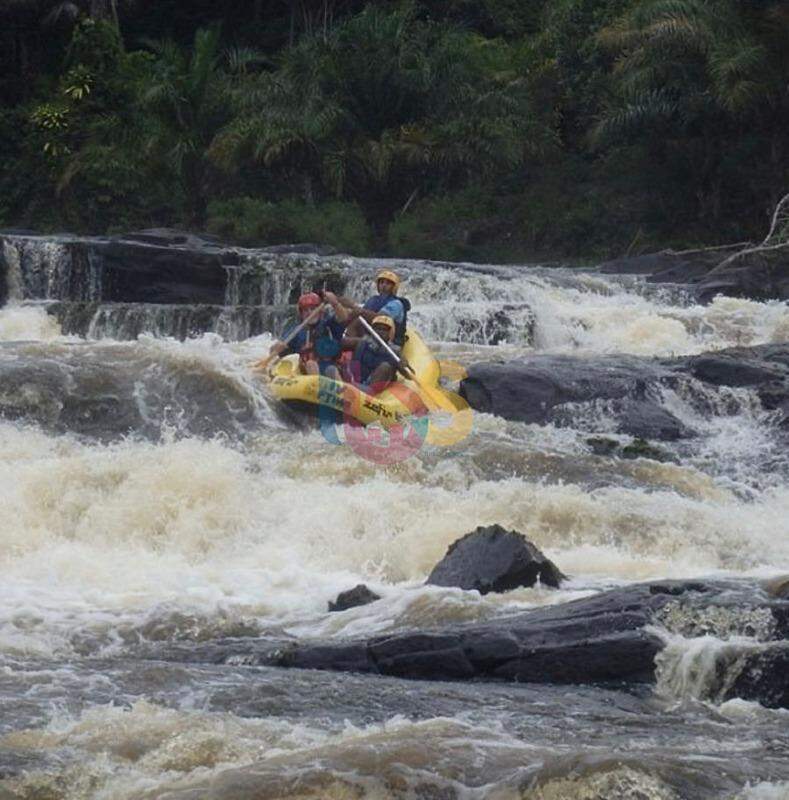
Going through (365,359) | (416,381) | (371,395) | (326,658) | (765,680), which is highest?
(365,359)

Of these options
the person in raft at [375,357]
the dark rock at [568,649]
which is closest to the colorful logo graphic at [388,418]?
the person in raft at [375,357]

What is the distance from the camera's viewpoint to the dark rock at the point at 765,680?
25.2ft

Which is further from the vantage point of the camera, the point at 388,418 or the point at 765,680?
the point at 388,418

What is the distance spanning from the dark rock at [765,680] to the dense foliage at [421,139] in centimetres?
1860

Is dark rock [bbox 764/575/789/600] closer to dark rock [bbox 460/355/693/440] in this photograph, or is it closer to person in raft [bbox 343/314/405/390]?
dark rock [bbox 460/355/693/440]

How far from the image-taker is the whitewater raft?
43.5 feet

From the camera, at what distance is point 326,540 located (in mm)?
11242

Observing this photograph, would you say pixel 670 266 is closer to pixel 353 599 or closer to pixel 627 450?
pixel 627 450

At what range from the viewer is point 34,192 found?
93.4 feet

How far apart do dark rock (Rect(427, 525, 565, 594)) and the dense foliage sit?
55.5ft

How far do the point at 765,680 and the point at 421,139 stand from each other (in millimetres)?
20302

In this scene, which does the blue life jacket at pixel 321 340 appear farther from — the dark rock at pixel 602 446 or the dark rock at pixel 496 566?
the dark rock at pixel 496 566

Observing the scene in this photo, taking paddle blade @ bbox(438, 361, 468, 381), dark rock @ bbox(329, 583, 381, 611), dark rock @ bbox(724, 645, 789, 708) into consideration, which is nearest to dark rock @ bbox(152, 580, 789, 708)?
dark rock @ bbox(724, 645, 789, 708)

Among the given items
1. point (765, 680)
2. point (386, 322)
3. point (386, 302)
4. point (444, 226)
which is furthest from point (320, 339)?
point (444, 226)
